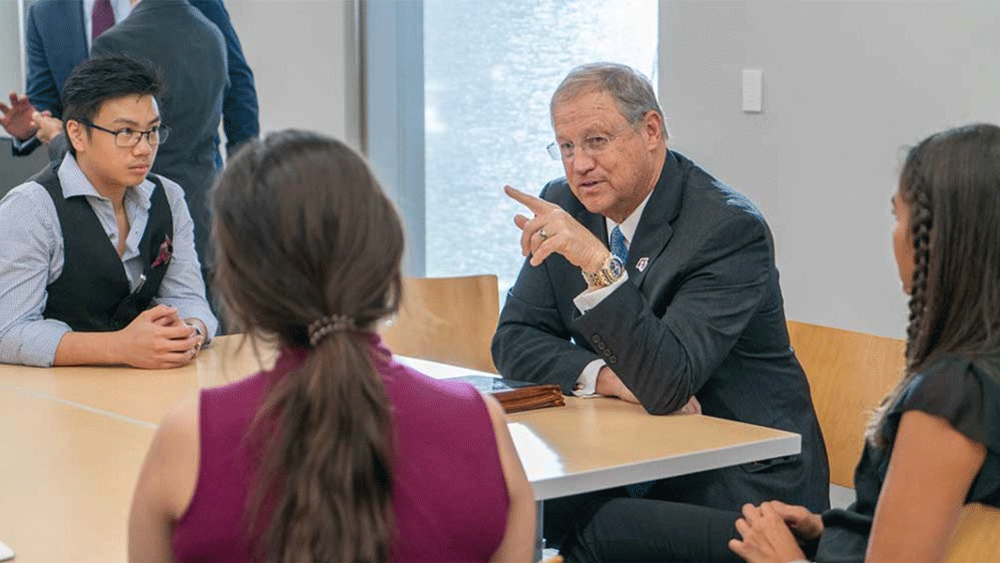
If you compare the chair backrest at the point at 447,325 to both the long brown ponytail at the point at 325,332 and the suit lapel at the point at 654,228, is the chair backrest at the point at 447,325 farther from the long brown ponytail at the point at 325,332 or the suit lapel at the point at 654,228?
the long brown ponytail at the point at 325,332

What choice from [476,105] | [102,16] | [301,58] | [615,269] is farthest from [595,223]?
[301,58]

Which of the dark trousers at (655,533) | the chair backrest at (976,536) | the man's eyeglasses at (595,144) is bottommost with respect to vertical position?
the dark trousers at (655,533)

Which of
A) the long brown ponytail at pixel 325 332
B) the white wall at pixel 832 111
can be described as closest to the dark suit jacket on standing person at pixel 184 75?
the white wall at pixel 832 111

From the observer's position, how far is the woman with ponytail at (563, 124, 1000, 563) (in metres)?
1.65

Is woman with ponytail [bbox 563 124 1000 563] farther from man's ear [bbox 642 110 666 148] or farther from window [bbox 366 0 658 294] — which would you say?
window [bbox 366 0 658 294]

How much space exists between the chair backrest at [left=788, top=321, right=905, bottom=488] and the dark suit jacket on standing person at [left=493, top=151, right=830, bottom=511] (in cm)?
A: 14

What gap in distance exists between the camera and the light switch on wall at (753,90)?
4188 mm

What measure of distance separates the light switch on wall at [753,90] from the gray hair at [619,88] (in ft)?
5.06

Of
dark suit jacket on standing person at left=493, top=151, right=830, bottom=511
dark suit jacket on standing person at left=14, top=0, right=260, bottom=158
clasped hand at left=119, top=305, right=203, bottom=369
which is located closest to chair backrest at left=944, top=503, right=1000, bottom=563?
dark suit jacket on standing person at left=493, top=151, right=830, bottom=511

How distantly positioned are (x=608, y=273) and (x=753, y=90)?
78.3 inches

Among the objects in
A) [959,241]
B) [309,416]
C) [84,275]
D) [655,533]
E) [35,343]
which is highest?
[959,241]

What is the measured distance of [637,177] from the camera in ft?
8.79

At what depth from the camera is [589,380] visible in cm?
252

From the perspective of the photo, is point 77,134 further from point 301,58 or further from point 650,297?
point 301,58
